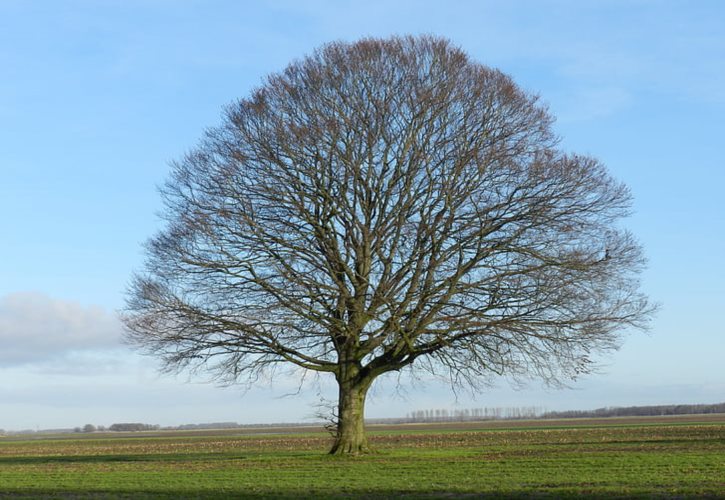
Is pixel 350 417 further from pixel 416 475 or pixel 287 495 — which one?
pixel 287 495

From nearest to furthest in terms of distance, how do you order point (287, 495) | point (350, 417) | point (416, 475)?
point (287, 495) < point (416, 475) < point (350, 417)

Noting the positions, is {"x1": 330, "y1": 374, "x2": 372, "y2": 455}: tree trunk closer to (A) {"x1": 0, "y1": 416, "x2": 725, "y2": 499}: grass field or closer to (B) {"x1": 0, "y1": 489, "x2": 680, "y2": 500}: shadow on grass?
(A) {"x1": 0, "y1": 416, "x2": 725, "y2": 499}: grass field

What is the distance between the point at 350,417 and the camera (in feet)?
92.3

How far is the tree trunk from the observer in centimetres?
2803

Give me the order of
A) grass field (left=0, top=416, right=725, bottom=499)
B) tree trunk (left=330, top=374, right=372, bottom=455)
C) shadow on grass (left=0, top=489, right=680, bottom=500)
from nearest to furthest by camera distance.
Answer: shadow on grass (left=0, top=489, right=680, bottom=500), grass field (left=0, top=416, right=725, bottom=499), tree trunk (left=330, top=374, right=372, bottom=455)

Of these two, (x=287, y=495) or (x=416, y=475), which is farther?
(x=416, y=475)

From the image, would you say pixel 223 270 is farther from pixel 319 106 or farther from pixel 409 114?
pixel 409 114

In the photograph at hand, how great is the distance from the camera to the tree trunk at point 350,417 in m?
28.0

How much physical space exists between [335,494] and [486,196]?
501 inches

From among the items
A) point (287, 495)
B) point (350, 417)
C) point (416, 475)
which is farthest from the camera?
point (350, 417)

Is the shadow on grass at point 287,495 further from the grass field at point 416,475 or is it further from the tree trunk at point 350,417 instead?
the tree trunk at point 350,417

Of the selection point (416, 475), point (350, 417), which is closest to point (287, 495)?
point (416, 475)

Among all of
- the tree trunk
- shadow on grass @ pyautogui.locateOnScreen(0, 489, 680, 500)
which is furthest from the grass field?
the tree trunk

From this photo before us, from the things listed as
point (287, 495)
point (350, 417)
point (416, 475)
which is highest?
point (350, 417)
